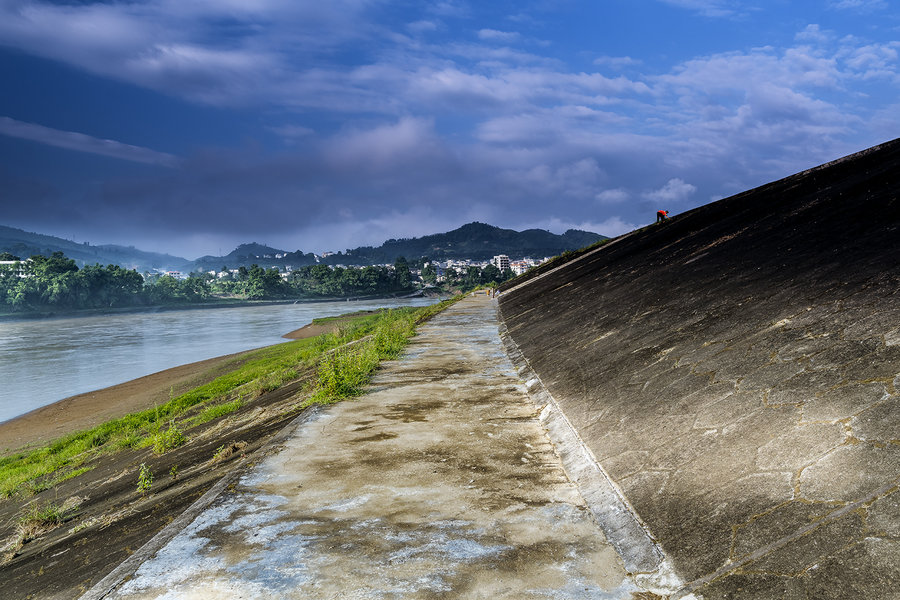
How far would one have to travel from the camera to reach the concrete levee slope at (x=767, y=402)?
2.93 metres

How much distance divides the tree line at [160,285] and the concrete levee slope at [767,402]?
10802 centimetres

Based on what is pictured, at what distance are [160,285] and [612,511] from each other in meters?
124

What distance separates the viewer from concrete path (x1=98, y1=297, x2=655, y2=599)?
3.24 metres

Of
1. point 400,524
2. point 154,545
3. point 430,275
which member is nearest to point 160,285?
point 430,275

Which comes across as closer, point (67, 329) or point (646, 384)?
point (646, 384)

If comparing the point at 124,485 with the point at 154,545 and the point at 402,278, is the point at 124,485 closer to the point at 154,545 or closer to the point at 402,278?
the point at 154,545

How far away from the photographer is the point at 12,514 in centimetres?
1070

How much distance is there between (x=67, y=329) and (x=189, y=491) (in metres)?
77.5

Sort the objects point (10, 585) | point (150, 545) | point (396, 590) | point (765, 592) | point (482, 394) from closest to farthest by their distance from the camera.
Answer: point (765, 592)
point (396, 590)
point (150, 545)
point (10, 585)
point (482, 394)

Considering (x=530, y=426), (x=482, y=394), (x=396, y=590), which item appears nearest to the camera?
(x=396, y=590)

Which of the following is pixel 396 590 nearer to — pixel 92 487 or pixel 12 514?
pixel 92 487

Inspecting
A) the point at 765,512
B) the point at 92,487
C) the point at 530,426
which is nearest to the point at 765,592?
the point at 765,512

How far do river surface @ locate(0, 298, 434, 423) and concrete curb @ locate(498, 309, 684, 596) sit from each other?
28726 mm

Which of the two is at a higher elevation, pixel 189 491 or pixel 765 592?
pixel 765 592
